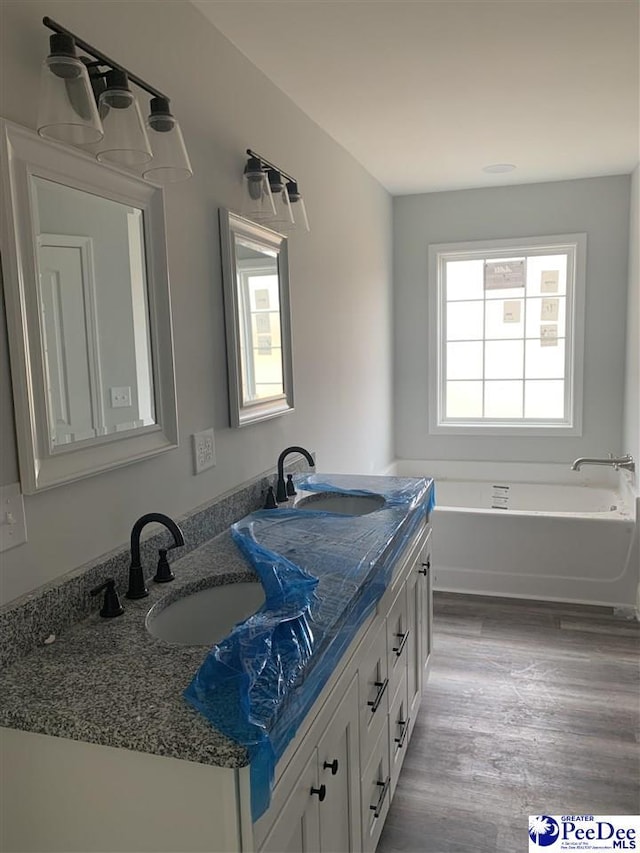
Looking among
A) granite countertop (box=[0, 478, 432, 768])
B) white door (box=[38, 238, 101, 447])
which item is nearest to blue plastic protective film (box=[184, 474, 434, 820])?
granite countertop (box=[0, 478, 432, 768])

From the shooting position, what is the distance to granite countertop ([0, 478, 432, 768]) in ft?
3.11

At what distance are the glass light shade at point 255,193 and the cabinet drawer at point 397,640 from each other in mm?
1341

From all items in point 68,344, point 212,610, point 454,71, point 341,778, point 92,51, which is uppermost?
point 454,71

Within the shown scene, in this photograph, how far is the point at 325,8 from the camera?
1919 millimetres

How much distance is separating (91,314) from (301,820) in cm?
113

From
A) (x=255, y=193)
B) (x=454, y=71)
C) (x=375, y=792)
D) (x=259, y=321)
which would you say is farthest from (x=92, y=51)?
(x=375, y=792)

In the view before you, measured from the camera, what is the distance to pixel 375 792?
1.74 metres

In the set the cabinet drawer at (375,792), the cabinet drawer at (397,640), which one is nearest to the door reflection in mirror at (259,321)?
the cabinet drawer at (397,640)

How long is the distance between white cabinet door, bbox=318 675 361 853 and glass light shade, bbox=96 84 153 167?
1290 millimetres

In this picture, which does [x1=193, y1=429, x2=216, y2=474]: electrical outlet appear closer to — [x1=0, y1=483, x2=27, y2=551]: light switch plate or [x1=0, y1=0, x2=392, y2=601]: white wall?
[x1=0, y1=0, x2=392, y2=601]: white wall

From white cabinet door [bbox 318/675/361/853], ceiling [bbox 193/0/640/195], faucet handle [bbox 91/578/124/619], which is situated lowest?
white cabinet door [bbox 318/675/361/853]

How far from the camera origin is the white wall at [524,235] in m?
4.23

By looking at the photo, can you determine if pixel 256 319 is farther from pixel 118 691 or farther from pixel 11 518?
pixel 118 691

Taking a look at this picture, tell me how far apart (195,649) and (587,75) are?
2.55 meters
